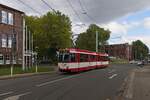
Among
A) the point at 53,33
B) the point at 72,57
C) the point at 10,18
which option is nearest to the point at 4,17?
the point at 10,18

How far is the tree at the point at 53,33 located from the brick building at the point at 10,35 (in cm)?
1180

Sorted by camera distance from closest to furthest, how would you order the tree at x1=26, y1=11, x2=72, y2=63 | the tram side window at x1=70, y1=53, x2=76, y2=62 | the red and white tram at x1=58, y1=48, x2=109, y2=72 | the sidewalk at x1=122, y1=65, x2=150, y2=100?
the sidewalk at x1=122, y1=65, x2=150, y2=100, the red and white tram at x1=58, y1=48, x2=109, y2=72, the tram side window at x1=70, y1=53, x2=76, y2=62, the tree at x1=26, y1=11, x2=72, y2=63

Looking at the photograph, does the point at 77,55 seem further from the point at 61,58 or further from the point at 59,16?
the point at 59,16

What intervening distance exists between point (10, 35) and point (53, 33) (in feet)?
50.9

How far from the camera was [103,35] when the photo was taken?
14312cm

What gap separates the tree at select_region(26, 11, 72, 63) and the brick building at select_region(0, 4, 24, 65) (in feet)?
38.7

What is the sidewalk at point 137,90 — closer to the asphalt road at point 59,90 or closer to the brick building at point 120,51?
the asphalt road at point 59,90

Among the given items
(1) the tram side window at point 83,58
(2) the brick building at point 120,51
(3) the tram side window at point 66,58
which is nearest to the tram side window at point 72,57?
(3) the tram side window at point 66,58

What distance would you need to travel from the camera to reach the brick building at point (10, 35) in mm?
56625

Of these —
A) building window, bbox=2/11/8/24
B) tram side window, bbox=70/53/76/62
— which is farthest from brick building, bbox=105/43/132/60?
tram side window, bbox=70/53/76/62

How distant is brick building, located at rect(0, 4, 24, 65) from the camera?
56.6m

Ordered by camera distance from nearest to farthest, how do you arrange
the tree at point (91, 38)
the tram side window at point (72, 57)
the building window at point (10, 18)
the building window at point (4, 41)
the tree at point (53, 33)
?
1. the tram side window at point (72, 57)
2. the building window at point (4, 41)
3. the building window at point (10, 18)
4. the tree at point (53, 33)
5. the tree at point (91, 38)

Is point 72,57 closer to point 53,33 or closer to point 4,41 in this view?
point 4,41

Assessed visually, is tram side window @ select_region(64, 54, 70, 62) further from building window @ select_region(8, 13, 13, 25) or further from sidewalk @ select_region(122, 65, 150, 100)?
building window @ select_region(8, 13, 13, 25)
